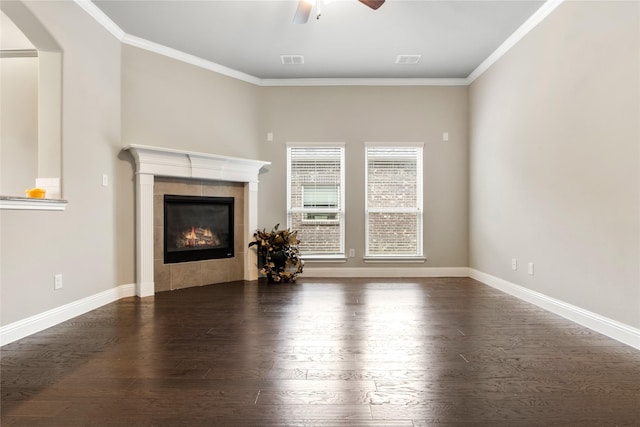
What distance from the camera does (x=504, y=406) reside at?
168cm

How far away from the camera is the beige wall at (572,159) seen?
2.58m

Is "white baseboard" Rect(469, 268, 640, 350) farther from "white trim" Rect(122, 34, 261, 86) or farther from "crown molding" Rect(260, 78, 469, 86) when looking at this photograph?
"white trim" Rect(122, 34, 261, 86)

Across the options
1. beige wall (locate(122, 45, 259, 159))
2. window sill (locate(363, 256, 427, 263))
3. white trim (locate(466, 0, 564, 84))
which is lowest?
window sill (locate(363, 256, 427, 263))

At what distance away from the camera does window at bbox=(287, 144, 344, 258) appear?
5.41 m

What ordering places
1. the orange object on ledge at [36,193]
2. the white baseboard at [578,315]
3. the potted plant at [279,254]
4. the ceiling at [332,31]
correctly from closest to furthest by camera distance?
the white baseboard at [578,315]
the orange object on ledge at [36,193]
the ceiling at [332,31]
the potted plant at [279,254]

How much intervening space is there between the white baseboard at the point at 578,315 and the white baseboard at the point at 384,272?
2.84 ft

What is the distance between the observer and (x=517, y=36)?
3984mm

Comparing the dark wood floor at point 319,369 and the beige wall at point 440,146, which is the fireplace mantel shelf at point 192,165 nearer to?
the beige wall at point 440,146

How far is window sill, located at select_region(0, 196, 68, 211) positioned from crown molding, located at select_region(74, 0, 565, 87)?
199 cm

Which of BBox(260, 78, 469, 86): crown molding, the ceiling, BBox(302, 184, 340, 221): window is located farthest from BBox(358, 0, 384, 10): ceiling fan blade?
BBox(302, 184, 340, 221): window

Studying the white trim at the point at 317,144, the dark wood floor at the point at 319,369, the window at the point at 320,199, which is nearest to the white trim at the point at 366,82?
the white trim at the point at 317,144

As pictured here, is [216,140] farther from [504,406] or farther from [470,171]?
[504,406]

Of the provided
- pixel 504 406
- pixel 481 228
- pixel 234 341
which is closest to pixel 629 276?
pixel 504 406

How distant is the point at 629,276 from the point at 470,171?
3.00 metres
